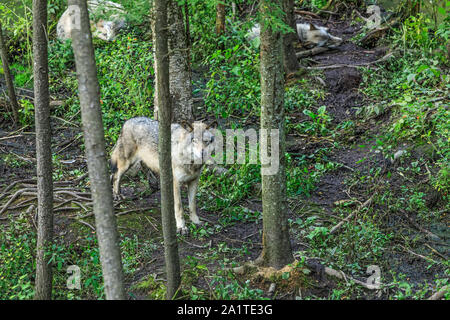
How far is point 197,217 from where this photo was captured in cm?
818

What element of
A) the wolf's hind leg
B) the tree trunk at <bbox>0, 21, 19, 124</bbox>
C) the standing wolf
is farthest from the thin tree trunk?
the tree trunk at <bbox>0, 21, 19, 124</bbox>

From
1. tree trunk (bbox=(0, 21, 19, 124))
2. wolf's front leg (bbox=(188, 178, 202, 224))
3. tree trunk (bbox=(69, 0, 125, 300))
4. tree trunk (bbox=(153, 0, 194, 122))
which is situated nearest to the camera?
tree trunk (bbox=(69, 0, 125, 300))

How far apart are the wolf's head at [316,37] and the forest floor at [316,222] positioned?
352 cm

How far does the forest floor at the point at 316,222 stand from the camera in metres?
6.26

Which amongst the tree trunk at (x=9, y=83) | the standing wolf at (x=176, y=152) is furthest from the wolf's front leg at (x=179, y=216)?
the tree trunk at (x=9, y=83)

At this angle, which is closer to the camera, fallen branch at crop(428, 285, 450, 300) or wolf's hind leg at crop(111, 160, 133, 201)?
fallen branch at crop(428, 285, 450, 300)

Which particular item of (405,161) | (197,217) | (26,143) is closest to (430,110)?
(405,161)

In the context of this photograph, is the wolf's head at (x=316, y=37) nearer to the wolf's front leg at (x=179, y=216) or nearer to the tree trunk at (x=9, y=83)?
the tree trunk at (x=9, y=83)

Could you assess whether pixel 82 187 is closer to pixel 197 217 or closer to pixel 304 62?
pixel 197 217

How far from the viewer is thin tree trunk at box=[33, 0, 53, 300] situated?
5.75m

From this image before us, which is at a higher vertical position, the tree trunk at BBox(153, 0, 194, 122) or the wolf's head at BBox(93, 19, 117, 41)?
the wolf's head at BBox(93, 19, 117, 41)

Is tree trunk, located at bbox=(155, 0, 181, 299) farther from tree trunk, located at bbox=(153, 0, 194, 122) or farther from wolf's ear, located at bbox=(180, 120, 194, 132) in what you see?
tree trunk, located at bbox=(153, 0, 194, 122)

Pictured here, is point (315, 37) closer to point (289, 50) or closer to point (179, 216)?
point (289, 50)

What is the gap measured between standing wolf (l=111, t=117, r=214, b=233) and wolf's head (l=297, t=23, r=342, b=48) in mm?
6939
